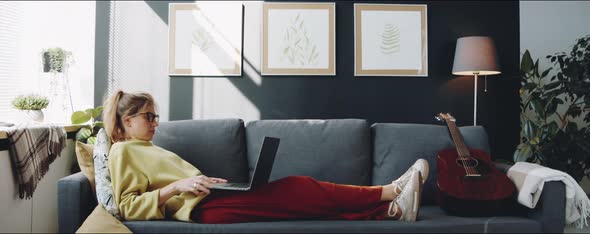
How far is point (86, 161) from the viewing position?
205cm

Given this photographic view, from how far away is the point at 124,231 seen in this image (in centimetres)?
174

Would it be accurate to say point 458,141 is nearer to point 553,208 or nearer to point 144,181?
point 553,208

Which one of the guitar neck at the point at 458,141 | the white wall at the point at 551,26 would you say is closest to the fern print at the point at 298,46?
the guitar neck at the point at 458,141

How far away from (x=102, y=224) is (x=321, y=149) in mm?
1176

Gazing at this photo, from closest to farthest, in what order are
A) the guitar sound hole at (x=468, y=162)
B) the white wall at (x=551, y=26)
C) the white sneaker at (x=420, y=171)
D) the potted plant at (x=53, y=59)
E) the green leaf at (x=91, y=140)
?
1. the white sneaker at (x=420, y=171)
2. the guitar sound hole at (x=468, y=162)
3. the green leaf at (x=91, y=140)
4. the potted plant at (x=53, y=59)
5. the white wall at (x=551, y=26)

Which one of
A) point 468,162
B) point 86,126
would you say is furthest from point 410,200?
point 86,126

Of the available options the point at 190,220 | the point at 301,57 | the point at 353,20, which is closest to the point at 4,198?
the point at 190,220

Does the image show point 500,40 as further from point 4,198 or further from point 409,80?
point 4,198

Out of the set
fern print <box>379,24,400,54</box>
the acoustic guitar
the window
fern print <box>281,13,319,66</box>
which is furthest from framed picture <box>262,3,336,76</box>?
the window

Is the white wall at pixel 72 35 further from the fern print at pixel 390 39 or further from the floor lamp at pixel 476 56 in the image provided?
the floor lamp at pixel 476 56

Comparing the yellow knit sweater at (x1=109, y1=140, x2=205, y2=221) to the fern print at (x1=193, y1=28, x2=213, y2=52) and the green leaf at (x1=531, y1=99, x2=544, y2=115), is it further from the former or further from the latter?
the green leaf at (x1=531, y1=99, x2=544, y2=115)

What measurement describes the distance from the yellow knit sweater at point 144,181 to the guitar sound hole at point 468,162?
51.0 inches

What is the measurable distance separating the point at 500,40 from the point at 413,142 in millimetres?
1400

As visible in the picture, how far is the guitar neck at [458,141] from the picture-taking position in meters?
2.25
